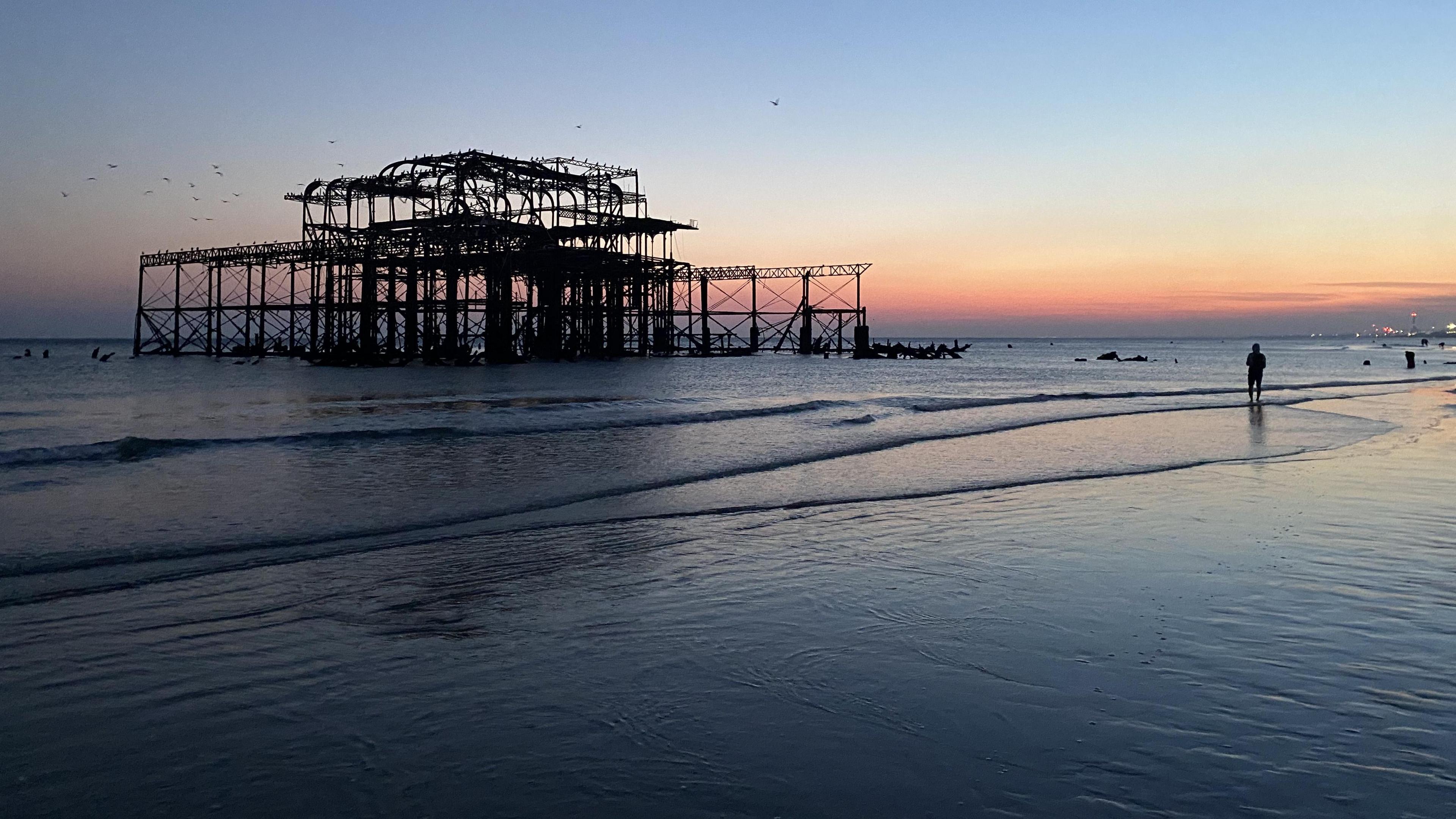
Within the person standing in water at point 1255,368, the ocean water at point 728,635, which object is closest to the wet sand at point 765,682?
the ocean water at point 728,635

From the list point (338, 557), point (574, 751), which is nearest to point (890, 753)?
point (574, 751)

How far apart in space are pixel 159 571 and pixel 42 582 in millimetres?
734

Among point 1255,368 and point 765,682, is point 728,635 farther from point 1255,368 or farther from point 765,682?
point 1255,368

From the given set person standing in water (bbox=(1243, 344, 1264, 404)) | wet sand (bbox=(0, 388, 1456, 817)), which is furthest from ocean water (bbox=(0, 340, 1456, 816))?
person standing in water (bbox=(1243, 344, 1264, 404))

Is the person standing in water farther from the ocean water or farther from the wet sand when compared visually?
the wet sand

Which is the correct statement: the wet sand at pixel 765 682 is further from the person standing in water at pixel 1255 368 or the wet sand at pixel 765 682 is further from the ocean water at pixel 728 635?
the person standing in water at pixel 1255 368

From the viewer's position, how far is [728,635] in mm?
5395

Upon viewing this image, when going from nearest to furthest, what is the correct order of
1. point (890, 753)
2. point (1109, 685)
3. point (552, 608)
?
point (890, 753)
point (1109, 685)
point (552, 608)

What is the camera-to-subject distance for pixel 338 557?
782 cm

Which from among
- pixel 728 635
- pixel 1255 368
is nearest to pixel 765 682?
pixel 728 635

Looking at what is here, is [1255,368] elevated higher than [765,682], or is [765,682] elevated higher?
[1255,368]

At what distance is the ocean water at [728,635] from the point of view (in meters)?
3.49

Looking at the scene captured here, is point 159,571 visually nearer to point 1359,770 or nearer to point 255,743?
point 255,743

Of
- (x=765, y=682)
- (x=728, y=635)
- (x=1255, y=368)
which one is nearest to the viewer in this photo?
(x=765, y=682)
